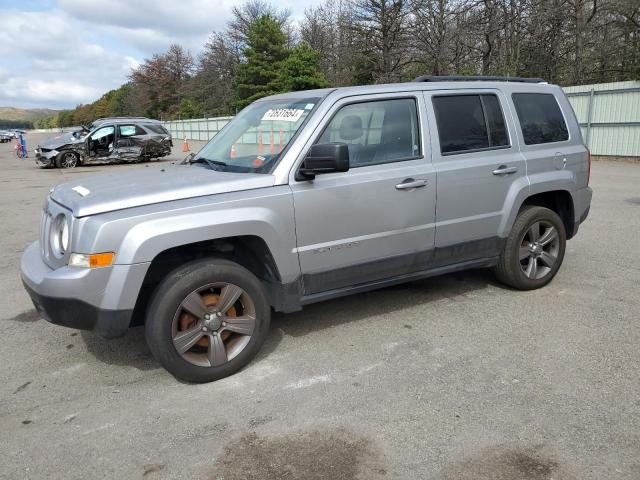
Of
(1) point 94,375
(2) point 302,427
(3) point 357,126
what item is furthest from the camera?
(3) point 357,126

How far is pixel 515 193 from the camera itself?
189 inches

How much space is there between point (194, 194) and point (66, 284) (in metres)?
0.94

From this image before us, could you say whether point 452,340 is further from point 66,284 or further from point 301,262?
point 66,284

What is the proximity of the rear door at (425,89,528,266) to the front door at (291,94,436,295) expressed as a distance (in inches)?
5.7

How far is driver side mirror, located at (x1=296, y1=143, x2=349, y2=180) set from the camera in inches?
140

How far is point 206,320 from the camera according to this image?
3529mm

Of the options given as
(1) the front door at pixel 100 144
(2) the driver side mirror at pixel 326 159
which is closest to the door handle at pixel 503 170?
(2) the driver side mirror at pixel 326 159

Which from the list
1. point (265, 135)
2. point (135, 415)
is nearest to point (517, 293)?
point (265, 135)

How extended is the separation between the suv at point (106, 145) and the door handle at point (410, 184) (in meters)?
18.8

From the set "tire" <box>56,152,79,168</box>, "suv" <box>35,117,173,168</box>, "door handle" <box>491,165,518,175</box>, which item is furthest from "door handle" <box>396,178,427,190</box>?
"tire" <box>56,152,79,168</box>

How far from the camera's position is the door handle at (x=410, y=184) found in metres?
4.13

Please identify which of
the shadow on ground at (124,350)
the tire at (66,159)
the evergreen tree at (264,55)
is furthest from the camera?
the evergreen tree at (264,55)

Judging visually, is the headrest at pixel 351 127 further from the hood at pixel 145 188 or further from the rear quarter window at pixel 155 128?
the rear quarter window at pixel 155 128

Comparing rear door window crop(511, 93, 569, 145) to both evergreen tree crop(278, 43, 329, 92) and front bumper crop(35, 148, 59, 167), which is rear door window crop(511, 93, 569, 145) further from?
evergreen tree crop(278, 43, 329, 92)
